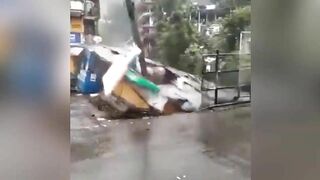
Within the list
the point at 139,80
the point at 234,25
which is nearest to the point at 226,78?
the point at 234,25

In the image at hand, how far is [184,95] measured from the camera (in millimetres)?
1466

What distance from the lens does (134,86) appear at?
139cm

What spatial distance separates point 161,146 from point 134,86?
234 mm

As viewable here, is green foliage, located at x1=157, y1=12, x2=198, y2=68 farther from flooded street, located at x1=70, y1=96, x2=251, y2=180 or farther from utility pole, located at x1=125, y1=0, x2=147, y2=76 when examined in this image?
flooded street, located at x1=70, y1=96, x2=251, y2=180

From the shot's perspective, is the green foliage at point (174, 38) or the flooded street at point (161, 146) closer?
the flooded street at point (161, 146)

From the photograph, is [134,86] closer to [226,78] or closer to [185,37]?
[185,37]

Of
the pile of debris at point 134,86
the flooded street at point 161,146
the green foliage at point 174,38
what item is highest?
the green foliage at point 174,38

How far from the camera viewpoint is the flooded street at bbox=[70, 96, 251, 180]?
1.32m

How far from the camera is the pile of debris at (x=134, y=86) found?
1350 millimetres

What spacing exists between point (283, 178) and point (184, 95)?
54 cm

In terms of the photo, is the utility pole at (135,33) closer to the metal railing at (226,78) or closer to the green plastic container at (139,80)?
the green plastic container at (139,80)

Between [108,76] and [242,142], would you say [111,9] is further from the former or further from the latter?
[242,142]

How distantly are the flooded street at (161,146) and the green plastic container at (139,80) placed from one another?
4.6 inches

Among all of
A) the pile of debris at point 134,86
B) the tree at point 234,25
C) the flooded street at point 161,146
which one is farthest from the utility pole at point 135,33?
the tree at point 234,25
